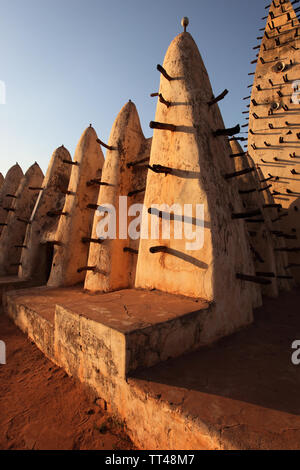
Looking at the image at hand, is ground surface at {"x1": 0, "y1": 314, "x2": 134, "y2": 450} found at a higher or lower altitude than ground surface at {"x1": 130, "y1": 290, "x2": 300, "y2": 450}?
lower

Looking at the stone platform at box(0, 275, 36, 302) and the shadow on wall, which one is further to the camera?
the stone platform at box(0, 275, 36, 302)

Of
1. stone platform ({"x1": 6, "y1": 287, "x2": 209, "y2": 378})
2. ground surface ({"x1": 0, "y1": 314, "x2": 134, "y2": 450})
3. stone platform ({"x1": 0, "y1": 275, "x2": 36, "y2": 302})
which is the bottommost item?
ground surface ({"x1": 0, "y1": 314, "x2": 134, "y2": 450})

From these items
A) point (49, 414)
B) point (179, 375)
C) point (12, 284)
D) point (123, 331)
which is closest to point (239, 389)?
point (179, 375)

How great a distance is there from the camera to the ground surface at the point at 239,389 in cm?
172

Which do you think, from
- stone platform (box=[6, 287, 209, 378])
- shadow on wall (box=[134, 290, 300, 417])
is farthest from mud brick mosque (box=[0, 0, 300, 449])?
shadow on wall (box=[134, 290, 300, 417])

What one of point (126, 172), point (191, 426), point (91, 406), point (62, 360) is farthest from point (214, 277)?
point (126, 172)

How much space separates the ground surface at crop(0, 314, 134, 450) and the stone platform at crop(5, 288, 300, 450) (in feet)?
0.57

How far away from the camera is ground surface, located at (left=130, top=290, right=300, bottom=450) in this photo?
1.72 meters

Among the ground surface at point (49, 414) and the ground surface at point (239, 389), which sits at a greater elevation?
the ground surface at point (239, 389)

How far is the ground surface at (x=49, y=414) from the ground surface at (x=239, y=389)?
0.78 metres

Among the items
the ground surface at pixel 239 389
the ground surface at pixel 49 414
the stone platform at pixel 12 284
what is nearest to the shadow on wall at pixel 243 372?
the ground surface at pixel 239 389

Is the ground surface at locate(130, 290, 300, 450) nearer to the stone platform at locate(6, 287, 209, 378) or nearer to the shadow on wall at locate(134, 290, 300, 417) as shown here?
the shadow on wall at locate(134, 290, 300, 417)

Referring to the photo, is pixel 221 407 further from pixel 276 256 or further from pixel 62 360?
pixel 276 256

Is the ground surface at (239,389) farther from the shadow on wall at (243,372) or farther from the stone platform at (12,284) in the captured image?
the stone platform at (12,284)
